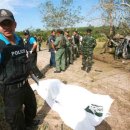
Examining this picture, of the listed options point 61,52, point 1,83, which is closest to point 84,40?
point 61,52

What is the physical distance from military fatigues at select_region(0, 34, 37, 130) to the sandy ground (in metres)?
1.31

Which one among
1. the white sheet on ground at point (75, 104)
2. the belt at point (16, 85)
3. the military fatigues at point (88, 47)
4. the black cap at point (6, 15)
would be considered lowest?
the white sheet on ground at point (75, 104)

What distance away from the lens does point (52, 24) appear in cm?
4081

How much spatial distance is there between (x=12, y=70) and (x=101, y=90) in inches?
206

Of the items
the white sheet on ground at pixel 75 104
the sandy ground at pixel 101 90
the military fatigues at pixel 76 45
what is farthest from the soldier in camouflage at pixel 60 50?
the white sheet on ground at pixel 75 104

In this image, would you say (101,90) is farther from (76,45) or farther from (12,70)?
(76,45)

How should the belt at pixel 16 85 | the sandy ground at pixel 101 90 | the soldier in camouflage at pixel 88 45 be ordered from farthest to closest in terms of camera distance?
the soldier in camouflage at pixel 88 45 < the sandy ground at pixel 101 90 < the belt at pixel 16 85

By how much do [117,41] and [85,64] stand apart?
764 cm

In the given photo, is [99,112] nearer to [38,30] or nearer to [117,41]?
[117,41]

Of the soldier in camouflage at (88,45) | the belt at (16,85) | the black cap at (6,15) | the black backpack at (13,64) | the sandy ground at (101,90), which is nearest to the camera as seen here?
the black cap at (6,15)

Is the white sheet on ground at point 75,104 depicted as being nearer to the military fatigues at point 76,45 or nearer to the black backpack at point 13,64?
the black backpack at point 13,64

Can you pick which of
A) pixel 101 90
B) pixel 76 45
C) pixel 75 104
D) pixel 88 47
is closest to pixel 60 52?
pixel 88 47

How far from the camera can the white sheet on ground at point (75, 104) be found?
18.1ft

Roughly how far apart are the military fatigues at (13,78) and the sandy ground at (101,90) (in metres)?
1.31
